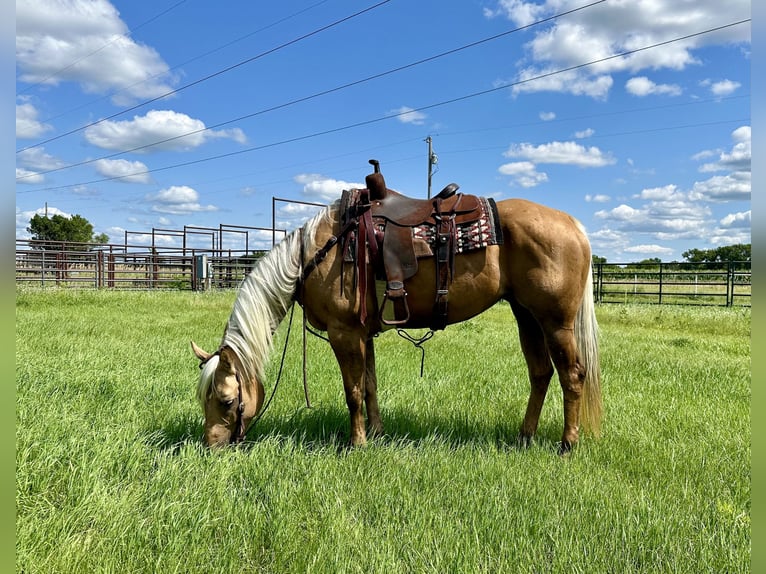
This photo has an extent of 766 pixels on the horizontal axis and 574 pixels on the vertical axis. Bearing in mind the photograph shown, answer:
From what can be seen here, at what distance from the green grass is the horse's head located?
0.44 ft

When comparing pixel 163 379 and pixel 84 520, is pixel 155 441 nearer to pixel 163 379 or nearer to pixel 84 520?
pixel 84 520

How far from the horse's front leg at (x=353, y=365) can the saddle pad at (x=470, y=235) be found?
2.47 feet

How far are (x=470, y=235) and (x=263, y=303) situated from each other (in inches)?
60.7

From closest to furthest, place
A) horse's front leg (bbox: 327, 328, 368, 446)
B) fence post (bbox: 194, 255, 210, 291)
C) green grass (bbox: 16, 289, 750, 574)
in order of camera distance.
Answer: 1. green grass (bbox: 16, 289, 750, 574)
2. horse's front leg (bbox: 327, 328, 368, 446)
3. fence post (bbox: 194, 255, 210, 291)

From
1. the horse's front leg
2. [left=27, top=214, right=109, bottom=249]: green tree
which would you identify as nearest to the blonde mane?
the horse's front leg

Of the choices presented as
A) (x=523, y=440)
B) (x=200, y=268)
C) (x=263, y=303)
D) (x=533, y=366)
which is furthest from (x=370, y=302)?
(x=200, y=268)

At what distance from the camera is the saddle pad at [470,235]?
3.04 metres

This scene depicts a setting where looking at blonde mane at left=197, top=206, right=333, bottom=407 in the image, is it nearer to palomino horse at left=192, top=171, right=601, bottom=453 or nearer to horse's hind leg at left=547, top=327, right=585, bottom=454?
palomino horse at left=192, top=171, right=601, bottom=453

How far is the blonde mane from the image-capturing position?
299 centimetres

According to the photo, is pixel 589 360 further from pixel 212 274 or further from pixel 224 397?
pixel 212 274

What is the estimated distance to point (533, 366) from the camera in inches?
137

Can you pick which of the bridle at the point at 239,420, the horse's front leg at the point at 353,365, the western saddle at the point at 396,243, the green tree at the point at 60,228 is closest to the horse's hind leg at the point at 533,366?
the western saddle at the point at 396,243

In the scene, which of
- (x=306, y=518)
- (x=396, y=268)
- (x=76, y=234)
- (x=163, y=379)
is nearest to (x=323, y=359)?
(x=163, y=379)

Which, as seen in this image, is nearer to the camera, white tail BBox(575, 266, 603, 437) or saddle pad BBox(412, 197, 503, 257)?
saddle pad BBox(412, 197, 503, 257)
